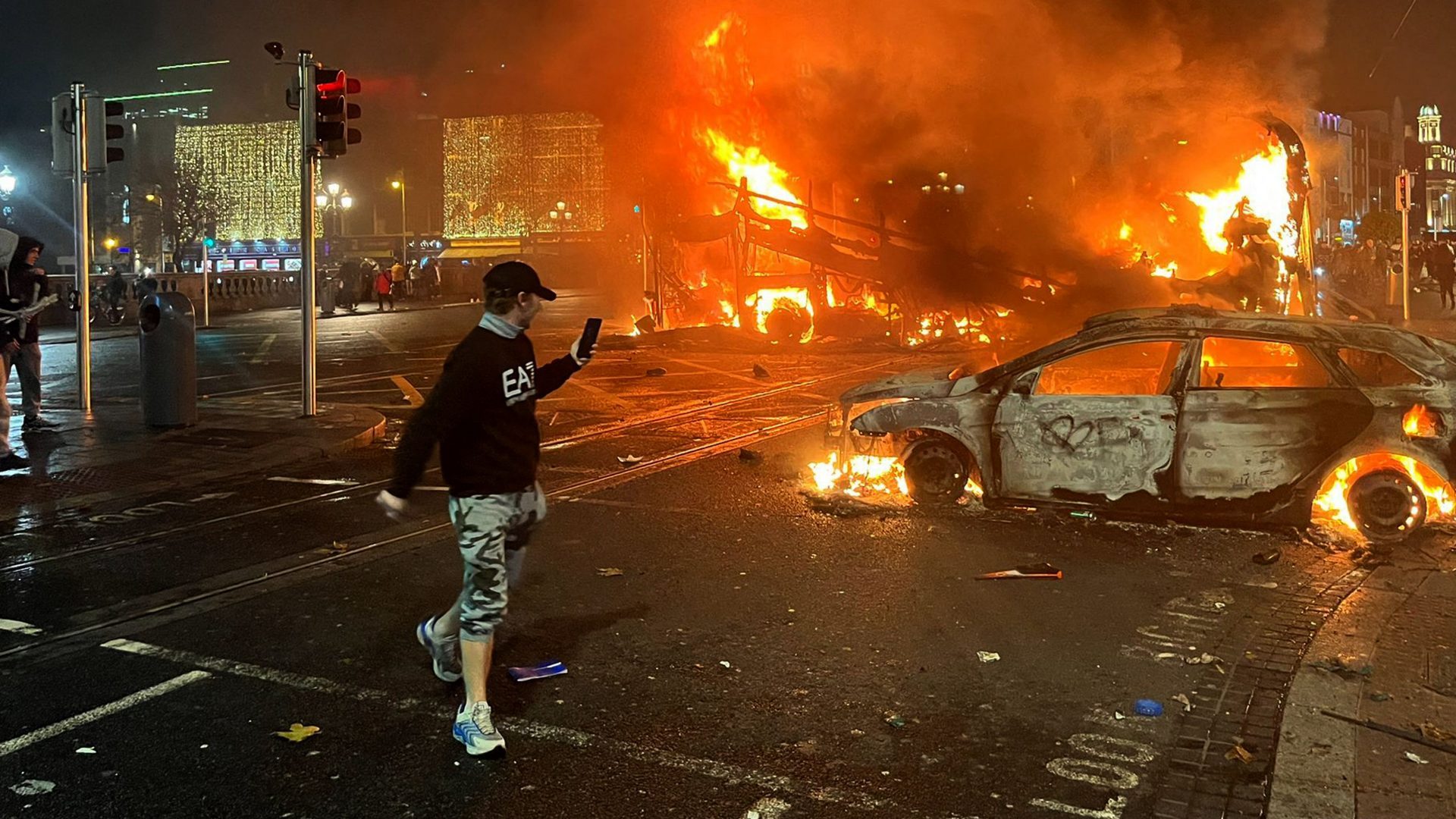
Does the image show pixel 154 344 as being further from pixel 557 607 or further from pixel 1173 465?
pixel 1173 465

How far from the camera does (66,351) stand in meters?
22.2

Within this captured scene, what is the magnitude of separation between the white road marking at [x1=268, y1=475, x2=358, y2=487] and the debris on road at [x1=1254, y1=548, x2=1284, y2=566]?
6.32 m

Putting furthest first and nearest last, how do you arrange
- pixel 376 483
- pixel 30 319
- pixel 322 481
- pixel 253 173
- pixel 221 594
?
pixel 253 173 < pixel 30 319 < pixel 322 481 < pixel 376 483 < pixel 221 594

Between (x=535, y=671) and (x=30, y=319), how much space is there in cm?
873

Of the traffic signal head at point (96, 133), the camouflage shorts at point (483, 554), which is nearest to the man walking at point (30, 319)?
the traffic signal head at point (96, 133)

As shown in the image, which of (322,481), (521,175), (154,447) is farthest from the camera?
(521,175)

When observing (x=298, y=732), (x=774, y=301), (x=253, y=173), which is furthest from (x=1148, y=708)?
(x=253, y=173)

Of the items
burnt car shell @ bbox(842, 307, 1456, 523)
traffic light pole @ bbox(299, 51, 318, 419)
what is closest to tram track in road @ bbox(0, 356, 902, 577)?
traffic light pole @ bbox(299, 51, 318, 419)

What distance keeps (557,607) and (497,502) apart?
1.82m

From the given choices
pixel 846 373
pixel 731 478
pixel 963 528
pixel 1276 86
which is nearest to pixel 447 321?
pixel 846 373

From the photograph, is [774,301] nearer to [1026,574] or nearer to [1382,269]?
[1026,574]

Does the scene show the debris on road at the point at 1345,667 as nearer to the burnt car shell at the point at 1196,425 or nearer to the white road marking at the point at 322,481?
the burnt car shell at the point at 1196,425

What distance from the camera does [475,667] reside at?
167 inches

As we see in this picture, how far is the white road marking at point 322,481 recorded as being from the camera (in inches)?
367
